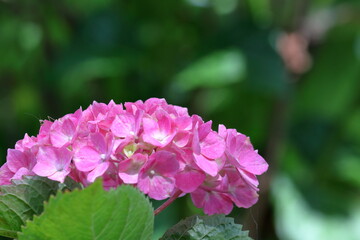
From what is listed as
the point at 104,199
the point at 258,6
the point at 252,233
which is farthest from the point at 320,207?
the point at 104,199

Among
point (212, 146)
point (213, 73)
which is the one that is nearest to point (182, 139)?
point (212, 146)

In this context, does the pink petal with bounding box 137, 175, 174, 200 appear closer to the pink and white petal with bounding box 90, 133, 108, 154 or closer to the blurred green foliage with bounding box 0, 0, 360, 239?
the pink and white petal with bounding box 90, 133, 108, 154

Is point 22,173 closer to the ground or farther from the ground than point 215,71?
farther from the ground

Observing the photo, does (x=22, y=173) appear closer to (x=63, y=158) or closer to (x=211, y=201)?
(x=63, y=158)

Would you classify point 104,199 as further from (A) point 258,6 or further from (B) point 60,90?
(A) point 258,6

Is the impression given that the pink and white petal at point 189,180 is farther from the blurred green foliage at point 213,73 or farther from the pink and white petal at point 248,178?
the blurred green foliage at point 213,73

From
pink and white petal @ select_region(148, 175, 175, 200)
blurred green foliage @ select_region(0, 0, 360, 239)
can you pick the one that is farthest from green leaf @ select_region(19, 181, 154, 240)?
blurred green foliage @ select_region(0, 0, 360, 239)

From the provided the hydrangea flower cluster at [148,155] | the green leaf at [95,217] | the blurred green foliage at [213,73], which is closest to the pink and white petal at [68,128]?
the hydrangea flower cluster at [148,155]
